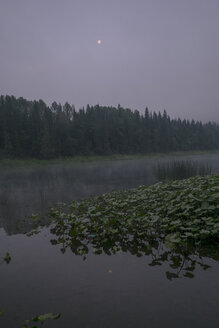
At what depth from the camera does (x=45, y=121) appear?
5000 cm

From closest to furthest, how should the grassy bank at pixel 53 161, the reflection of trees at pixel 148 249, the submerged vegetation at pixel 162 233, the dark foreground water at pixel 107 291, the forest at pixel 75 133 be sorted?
the dark foreground water at pixel 107 291 < the reflection of trees at pixel 148 249 < the submerged vegetation at pixel 162 233 < the grassy bank at pixel 53 161 < the forest at pixel 75 133

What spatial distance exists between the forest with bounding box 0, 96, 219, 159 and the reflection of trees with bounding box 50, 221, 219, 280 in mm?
43329

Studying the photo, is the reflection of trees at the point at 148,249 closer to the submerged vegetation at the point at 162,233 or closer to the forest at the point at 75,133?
the submerged vegetation at the point at 162,233

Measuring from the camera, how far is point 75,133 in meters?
55.1

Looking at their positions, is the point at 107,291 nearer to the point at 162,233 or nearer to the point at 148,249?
the point at 148,249

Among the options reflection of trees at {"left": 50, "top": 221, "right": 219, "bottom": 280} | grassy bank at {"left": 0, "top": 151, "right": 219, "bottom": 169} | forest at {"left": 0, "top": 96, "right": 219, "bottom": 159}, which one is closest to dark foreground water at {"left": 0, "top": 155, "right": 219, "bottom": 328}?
reflection of trees at {"left": 50, "top": 221, "right": 219, "bottom": 280}

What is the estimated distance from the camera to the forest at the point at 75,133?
155 feet

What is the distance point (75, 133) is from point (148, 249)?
52.3 meters

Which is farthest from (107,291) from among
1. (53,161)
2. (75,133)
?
(75,133)

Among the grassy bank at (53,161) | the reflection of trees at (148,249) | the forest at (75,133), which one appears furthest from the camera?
the forest at (75,133)

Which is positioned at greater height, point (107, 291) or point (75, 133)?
point (75, 133)

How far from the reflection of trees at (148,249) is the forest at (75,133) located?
43329mm

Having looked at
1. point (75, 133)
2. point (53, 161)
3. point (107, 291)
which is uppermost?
point (75, 133)

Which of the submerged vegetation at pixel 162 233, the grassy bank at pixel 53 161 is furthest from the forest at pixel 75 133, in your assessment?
the submerged vegetation at pixel 162 233
